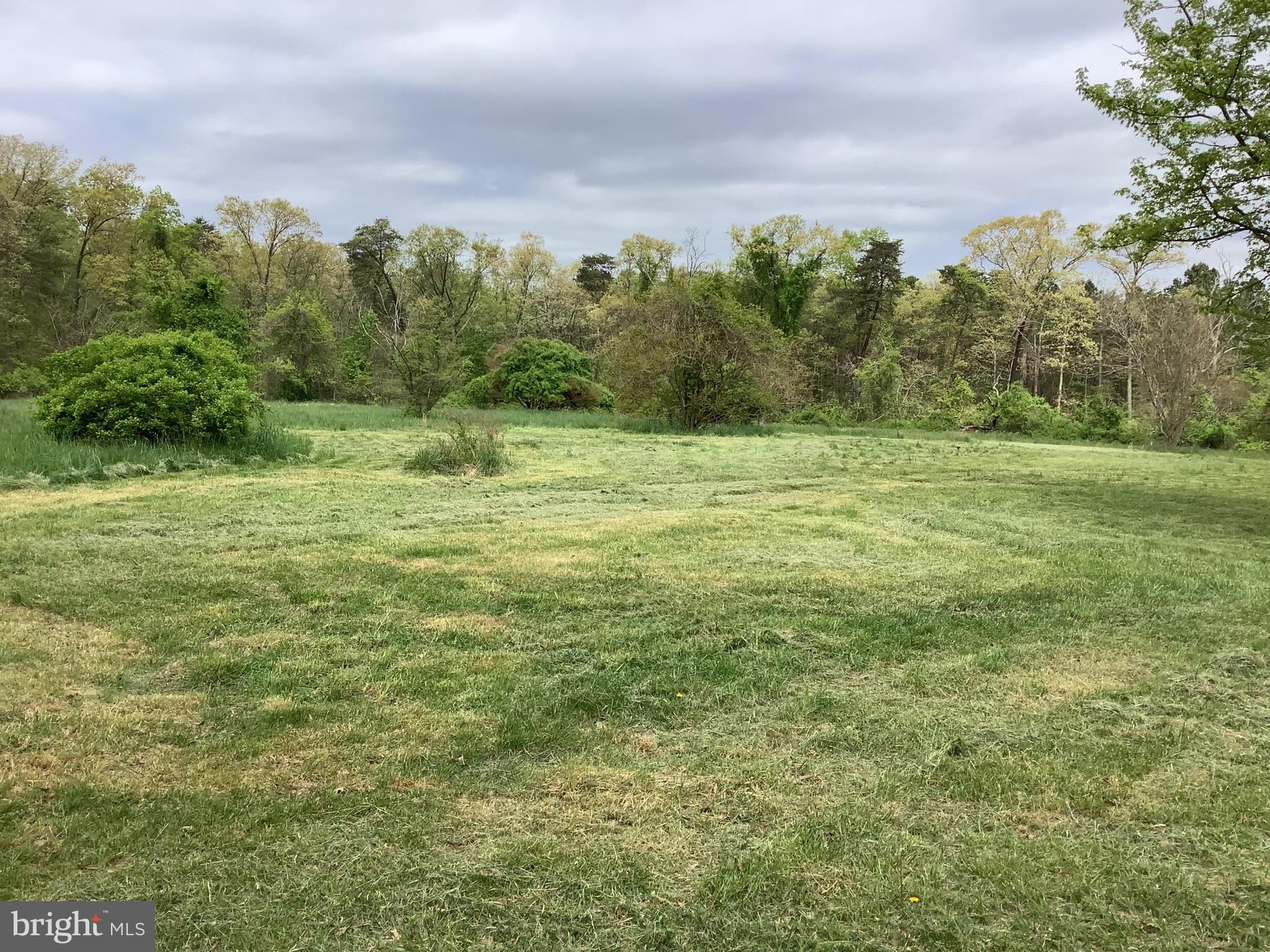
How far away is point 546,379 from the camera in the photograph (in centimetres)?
3136

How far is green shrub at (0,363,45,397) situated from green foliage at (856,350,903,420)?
32023 millimetres

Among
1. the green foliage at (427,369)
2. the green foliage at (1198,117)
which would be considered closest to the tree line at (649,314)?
the green foliage at (427,369)

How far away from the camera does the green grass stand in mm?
8953

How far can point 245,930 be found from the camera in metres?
1.99

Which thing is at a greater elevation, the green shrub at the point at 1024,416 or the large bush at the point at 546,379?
the large bush at the point at 546,379

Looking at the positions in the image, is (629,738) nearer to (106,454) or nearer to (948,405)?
(106,454)

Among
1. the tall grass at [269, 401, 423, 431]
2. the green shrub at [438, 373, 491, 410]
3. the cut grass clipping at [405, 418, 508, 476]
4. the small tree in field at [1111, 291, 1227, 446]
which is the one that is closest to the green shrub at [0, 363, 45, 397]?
the tall grass at [269, 401, 423, 431]

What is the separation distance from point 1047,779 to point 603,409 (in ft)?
96.6

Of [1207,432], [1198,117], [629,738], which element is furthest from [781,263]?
[629,738]

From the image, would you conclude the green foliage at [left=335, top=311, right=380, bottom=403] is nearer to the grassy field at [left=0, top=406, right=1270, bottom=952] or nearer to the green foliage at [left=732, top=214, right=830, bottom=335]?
the green foliage at [left=732, top=214, right=830, bottom=335]

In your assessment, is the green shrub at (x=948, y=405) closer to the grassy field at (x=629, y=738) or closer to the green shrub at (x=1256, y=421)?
the green shrub at (x=1256, y=421)

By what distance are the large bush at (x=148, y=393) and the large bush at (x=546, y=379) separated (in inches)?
759

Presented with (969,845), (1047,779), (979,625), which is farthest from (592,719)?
(979,625)

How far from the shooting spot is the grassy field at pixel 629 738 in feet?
7.04
